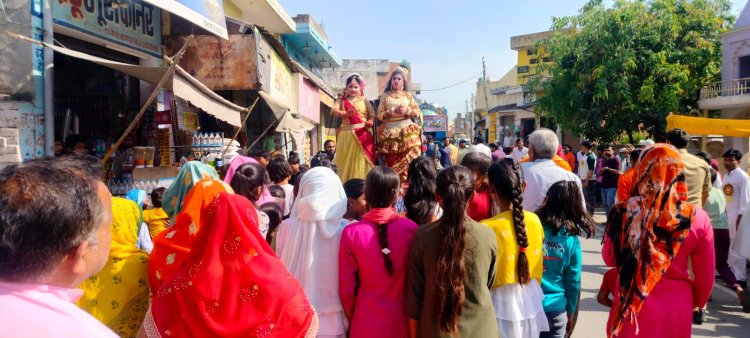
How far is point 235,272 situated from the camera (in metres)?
2.18

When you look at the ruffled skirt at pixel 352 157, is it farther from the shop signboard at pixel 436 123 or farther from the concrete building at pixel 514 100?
the shop signboard at pixel 436 123

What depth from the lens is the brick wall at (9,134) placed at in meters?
6.17

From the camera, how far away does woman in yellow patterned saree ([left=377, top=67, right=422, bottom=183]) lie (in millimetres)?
5949

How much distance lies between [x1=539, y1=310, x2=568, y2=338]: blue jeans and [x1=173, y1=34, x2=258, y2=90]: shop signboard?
8.12m

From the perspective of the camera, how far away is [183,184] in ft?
10.6

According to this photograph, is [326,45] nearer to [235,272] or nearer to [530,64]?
[235,272]

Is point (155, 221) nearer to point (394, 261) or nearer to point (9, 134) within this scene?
point (394, 261)

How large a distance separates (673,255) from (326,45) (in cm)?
1999

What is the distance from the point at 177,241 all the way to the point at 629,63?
17204 millimetres

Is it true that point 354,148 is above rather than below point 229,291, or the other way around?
above

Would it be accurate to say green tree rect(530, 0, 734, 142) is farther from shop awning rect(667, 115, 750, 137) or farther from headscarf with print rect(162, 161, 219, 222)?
headscarf with print rect(162, 161, 219, 222)

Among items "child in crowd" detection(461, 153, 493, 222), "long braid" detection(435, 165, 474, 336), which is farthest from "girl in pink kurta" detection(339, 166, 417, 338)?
"child in crowd" detection(461, 153, 493, 222)

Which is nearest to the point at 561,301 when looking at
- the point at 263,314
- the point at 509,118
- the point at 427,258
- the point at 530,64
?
the point at 427,258

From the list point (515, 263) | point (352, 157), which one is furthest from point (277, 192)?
point (515, 263)
